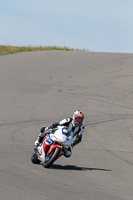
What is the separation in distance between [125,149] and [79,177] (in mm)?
4240

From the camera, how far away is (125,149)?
11898 mm

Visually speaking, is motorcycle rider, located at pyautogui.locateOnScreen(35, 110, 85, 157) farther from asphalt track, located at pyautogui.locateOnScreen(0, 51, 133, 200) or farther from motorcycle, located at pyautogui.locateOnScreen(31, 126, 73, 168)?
asphalt track, located at pyautogui.locateOnScreen(0, 51, 133, 200)

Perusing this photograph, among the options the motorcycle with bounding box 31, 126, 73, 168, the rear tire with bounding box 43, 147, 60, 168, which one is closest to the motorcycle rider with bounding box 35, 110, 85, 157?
the motorcycle with bounding box 31, 126, 73, 168

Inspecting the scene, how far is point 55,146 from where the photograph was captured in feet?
27.9

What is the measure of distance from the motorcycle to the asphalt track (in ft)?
0.68

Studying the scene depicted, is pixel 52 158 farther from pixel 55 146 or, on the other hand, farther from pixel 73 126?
pixel 73 126

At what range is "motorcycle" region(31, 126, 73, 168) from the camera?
846cm

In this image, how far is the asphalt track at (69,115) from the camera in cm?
687

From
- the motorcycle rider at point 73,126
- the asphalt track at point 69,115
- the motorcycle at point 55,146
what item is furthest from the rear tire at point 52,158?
the motorcycle rider at point 73,126

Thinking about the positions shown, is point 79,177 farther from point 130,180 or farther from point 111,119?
point 111,119

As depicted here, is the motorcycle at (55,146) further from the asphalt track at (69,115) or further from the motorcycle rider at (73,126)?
the asphalt track at (69,115)

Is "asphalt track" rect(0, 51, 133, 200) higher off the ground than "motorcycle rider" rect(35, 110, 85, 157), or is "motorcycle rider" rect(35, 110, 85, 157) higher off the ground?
"motorcycle rider" rect(35, 110, 85, 157)

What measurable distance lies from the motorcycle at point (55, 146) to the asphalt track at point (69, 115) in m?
0.21

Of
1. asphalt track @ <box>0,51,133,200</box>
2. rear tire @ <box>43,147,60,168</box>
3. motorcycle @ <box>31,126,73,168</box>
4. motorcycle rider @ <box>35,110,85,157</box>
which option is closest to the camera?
asphalt track @ <box>0,51,133,200</box>
